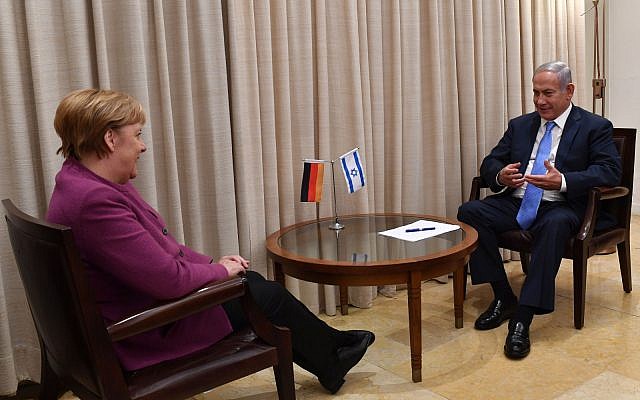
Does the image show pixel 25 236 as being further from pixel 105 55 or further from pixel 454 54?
pixel 454 54

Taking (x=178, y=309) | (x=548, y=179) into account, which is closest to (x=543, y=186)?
(x=548, y=179)

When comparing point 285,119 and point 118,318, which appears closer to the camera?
point 118,318

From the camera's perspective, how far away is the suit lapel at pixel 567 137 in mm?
3500

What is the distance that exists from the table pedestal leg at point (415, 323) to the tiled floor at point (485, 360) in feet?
0.20

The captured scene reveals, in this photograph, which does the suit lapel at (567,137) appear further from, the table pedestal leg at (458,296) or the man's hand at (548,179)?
the table pedestal leg at (458,296)

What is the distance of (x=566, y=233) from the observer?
3258 millimetres

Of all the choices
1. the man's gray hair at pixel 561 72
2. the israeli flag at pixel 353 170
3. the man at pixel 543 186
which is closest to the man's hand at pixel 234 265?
the israeli flag at pixel 353 170

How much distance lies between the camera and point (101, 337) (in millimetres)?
1811

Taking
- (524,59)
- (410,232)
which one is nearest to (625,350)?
(410,232)

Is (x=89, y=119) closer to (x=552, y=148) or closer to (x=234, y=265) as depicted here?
(x=234, y=265)

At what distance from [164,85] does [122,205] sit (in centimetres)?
113

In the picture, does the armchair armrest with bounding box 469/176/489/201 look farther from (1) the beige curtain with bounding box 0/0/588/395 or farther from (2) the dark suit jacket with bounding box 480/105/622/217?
(1) the beige curtain with bounding box 0/0/588/395

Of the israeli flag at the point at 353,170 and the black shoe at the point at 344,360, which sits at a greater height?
the israeli flag at the point at 353,170

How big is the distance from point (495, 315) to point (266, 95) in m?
1.60
